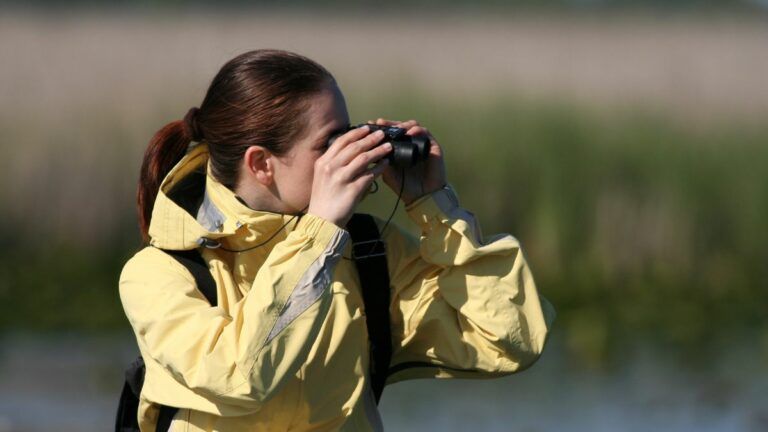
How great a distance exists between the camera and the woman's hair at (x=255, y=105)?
250 centimetres

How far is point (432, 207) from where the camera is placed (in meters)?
2.65

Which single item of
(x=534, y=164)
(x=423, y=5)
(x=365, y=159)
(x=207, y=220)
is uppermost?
(x=365, y=159)

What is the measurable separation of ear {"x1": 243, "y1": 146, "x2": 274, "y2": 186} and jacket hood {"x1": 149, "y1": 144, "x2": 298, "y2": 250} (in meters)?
0.06

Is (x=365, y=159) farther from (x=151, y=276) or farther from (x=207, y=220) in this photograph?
(x=151, y=276)

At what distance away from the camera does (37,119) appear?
786cm

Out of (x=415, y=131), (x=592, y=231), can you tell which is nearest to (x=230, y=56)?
(x=592, y=231)

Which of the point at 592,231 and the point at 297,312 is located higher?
the point at 297,312

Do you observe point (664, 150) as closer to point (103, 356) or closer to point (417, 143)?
point (103, 356)

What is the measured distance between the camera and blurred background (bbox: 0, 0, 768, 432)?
5.91 meters

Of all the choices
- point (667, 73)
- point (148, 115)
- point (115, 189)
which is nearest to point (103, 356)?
point (115, 189)

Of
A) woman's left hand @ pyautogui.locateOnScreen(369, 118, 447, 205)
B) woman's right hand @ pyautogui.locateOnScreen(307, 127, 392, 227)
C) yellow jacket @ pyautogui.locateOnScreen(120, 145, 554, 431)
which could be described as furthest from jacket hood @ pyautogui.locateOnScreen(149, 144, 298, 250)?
woman's left hand @ pyautogui.locateOnScreen(369, 118, 447, 205)

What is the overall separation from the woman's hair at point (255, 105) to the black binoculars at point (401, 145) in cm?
10

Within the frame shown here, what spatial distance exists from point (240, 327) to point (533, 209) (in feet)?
16.9

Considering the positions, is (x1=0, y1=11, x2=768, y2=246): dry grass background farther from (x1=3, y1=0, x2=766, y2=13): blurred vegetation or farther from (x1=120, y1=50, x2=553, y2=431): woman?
(x1=120, y1=50, x2=553, y2=431): woman
